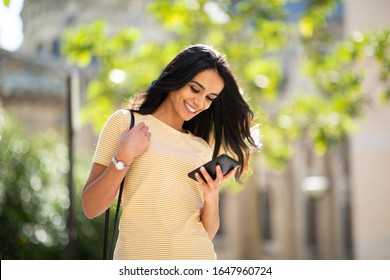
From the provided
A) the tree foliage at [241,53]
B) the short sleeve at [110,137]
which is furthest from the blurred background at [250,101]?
the short sleeve at [110,137]

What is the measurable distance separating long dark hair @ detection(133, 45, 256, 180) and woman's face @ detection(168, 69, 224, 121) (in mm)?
19

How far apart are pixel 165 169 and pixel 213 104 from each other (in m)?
0.44

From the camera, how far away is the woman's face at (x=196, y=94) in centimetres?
280

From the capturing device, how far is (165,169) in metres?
2.72

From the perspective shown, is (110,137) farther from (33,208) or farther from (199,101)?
(33,208)

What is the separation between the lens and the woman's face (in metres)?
2.80

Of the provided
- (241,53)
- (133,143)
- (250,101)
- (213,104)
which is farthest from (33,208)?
(133,143)

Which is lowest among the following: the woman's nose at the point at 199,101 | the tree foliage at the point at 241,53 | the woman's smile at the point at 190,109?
the woman's smile at the point at 190,109

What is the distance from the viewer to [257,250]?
10.8 meters

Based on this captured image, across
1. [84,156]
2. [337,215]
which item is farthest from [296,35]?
[337,215]

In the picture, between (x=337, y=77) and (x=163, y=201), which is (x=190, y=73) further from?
(x=337, y=77)

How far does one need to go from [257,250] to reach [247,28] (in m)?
2.86

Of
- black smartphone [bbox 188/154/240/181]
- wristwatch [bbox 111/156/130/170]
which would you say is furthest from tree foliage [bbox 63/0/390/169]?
wristwatch [bbox 111/156/130/170]

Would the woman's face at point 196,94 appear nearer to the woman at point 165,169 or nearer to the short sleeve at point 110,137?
the woman at point 165,169
